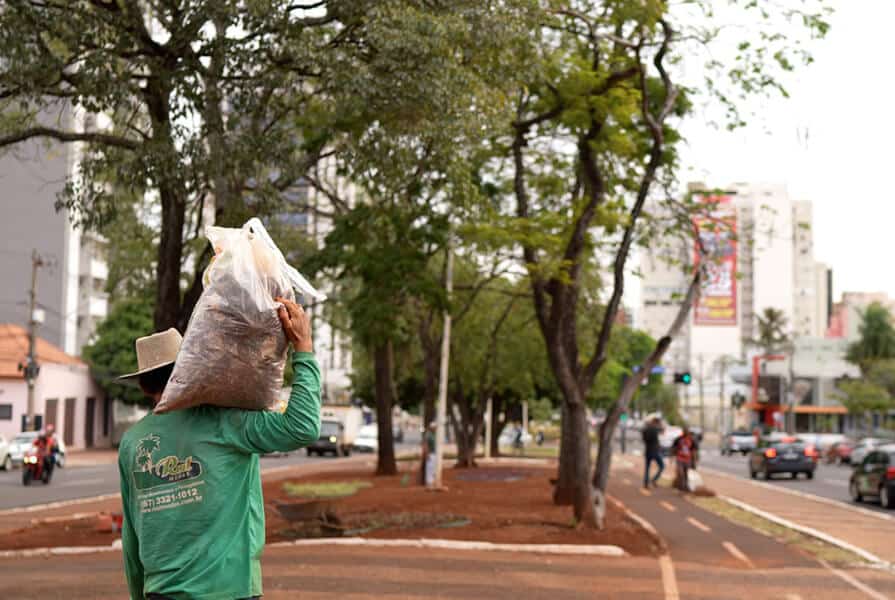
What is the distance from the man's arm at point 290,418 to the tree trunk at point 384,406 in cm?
2398

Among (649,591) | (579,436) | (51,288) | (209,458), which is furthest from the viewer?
(51,288)

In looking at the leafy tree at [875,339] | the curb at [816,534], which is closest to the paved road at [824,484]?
the curb at [816,534]

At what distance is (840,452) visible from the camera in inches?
2157

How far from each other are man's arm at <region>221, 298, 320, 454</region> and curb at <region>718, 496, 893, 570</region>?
36.6 ft

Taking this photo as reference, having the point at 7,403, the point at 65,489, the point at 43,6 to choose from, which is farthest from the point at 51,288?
the point at 43,6

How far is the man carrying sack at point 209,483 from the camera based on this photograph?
393cm

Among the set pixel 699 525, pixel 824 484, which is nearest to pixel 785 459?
pixel 824 484

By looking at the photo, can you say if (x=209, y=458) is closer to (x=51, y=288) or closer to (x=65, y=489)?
(x=65, y=489)

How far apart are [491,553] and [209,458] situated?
9.45m

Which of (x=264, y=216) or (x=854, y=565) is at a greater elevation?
(x=264, y=216)

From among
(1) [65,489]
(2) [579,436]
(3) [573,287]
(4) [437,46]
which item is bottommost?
(1) [65,489]

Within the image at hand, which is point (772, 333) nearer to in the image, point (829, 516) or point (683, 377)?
point (683, 377)

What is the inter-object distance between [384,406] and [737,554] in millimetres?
16522

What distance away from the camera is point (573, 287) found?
62.0ft
